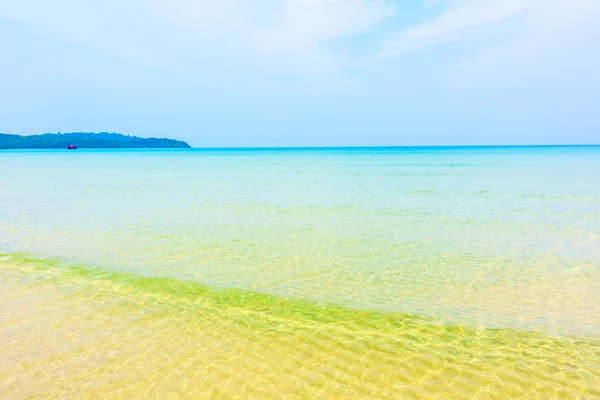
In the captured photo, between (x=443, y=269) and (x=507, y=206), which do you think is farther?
(x=507, y=206)

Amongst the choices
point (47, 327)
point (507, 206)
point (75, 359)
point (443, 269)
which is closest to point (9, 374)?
point (75, 359)

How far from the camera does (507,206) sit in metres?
20.7

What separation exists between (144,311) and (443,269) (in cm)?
747

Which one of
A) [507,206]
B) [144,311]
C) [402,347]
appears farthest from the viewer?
[507,206]

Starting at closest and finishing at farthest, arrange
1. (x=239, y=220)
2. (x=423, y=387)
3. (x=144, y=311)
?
1. (x=423, y=387)
2. (x=144, y=311)
3. (x=239, y=220)

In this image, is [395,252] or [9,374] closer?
[9,374]

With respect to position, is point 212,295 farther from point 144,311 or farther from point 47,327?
point 47,327

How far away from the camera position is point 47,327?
7.05 metres

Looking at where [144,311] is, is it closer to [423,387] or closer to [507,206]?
[423,387]

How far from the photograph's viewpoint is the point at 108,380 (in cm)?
553

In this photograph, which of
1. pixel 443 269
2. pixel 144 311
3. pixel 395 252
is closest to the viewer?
pixel 144 311

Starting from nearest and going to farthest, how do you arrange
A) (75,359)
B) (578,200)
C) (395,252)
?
(75,359), (395,252), (578,200)

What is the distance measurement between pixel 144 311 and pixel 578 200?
24.6 metres

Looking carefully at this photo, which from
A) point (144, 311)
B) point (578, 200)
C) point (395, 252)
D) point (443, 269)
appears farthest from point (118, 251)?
point (578, 200)
